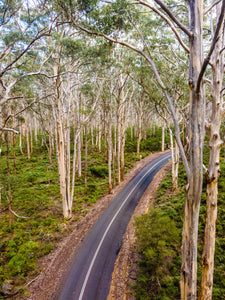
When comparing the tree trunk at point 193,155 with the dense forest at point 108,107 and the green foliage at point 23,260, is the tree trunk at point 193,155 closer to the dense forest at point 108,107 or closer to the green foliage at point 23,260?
the dense forest at point 108,107

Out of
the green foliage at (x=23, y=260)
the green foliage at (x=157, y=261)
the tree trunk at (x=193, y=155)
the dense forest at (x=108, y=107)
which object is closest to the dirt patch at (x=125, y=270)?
the green foliage at (x=157, y=261)

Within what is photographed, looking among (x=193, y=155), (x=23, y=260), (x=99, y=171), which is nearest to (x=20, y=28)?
(x=193, y=155)

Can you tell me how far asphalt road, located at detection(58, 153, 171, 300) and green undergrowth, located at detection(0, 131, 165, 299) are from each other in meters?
2.00

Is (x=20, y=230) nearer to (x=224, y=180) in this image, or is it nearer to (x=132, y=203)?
(x=132, y=203)

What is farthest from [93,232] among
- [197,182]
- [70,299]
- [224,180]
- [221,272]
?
[224,180]

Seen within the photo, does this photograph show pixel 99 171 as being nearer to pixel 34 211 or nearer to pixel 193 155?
pixel 34 211

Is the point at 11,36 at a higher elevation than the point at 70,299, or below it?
higher

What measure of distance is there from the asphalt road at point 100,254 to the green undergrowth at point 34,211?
78.7 inches

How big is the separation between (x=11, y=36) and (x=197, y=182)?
9.83m

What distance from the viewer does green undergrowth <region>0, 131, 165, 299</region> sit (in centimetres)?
987

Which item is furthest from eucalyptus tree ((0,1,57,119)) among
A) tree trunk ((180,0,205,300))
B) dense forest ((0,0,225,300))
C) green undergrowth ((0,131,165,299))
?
green undergrowth ((0,131,165,299))

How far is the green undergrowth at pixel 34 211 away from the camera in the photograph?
9868mm

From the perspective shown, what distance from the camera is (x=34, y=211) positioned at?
14.8 m

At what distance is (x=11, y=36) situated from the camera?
321 inches
